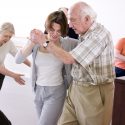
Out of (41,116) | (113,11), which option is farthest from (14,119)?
(113,11)

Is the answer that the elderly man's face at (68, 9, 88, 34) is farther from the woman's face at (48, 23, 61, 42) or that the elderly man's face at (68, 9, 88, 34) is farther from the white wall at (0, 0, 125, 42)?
the white wall at (0, 0, 125, 42)

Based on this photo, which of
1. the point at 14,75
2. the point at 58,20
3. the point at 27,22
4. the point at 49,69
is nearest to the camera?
the point at 58,20

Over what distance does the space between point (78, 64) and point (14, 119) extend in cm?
184

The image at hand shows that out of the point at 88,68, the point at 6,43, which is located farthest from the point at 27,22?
the point at 88,68

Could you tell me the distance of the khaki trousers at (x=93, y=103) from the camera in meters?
1.87

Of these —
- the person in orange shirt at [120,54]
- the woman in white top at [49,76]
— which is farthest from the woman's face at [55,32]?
the person in orange shirt at [120,54]

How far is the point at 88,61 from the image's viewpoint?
174 cm

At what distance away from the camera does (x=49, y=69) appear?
2121 millimetres

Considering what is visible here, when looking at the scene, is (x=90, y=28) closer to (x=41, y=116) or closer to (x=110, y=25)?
(x=41, y=116)

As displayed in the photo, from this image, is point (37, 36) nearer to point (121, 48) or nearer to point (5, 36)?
point (5, 36)

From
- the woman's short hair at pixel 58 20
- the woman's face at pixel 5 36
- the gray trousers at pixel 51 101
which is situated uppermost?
the woman's short hair at pixel 58 20

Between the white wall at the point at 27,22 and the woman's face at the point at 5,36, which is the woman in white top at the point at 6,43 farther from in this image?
the white wall at the point at 27,22

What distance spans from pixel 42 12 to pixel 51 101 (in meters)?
1.68

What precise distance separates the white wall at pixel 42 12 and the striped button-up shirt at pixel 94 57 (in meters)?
1.24
